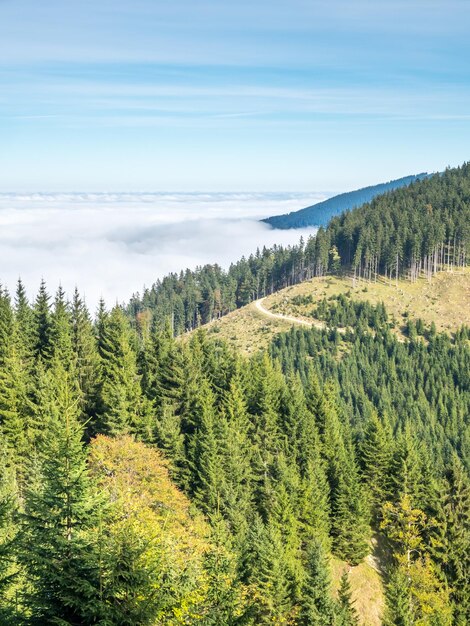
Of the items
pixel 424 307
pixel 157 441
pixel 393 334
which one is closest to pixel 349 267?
pixel 424 307

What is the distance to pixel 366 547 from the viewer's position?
173 feet

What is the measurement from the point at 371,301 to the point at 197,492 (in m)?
126

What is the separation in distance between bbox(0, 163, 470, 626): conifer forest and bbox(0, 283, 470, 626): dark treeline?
117mm

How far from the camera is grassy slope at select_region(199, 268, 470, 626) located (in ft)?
505

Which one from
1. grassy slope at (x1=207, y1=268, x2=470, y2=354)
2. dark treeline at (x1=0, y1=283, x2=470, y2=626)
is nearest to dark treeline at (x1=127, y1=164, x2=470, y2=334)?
grassy slope at (x1=207, y1=268, x2=470, y2=354)

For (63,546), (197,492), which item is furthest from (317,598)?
(63,546)

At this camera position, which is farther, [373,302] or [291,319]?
[373,302]

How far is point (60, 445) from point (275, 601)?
25559 mm

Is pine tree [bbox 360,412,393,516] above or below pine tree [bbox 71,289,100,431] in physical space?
below

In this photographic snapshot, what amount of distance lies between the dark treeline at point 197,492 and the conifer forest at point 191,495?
117 mm

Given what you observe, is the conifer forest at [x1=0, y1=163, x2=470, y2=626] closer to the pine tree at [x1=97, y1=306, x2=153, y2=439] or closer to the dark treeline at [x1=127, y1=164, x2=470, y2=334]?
the pine tree at [x1=97, y1=306, x2=153, y2=439]

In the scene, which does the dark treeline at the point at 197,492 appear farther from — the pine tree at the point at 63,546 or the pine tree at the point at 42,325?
the pine tree at the point at 42,325

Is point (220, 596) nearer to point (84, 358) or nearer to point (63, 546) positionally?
point (63, 546)

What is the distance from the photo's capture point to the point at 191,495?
157 feet
